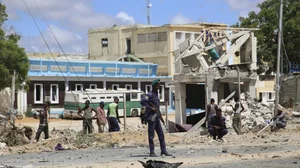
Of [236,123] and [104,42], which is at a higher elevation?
[104,42]

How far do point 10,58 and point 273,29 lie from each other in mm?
22071

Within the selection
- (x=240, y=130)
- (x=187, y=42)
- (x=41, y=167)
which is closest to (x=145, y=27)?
(x=187, y=42)

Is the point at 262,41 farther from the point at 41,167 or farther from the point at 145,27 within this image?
the point at 41,167

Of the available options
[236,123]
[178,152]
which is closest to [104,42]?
[236,123]

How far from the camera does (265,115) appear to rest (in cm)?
2973

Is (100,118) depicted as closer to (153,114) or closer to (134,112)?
(153,114)

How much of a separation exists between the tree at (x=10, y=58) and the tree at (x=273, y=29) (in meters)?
19.6

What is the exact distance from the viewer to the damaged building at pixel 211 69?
1136 inches

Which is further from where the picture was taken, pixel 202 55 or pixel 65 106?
pixel 65 106

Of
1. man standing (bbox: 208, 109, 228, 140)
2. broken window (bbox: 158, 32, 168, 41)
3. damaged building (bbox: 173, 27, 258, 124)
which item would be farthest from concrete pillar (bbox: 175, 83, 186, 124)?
broken window (bbox: 158, 32, 168, 41)

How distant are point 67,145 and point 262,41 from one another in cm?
3398

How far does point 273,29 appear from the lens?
51344 mm

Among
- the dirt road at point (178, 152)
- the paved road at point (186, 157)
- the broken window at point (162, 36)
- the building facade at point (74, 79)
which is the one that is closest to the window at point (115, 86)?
the building facade at point (74, 79)

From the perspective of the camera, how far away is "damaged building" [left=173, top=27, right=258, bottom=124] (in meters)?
28.8
